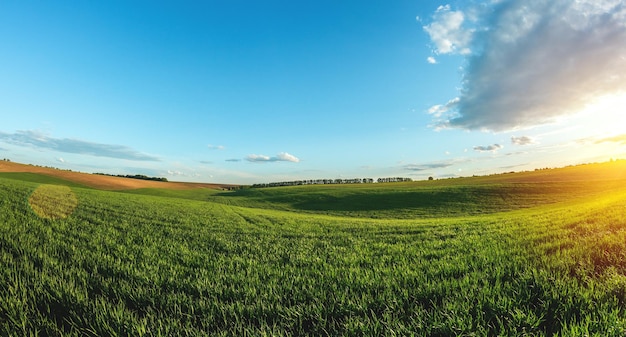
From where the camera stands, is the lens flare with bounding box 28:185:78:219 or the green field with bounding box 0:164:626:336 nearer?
the green field with bounding box 0:164:626:336

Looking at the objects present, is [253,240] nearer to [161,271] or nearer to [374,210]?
[161,271]

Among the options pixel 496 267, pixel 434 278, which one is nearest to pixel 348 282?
pixel 434 278

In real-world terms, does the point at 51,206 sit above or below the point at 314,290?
above

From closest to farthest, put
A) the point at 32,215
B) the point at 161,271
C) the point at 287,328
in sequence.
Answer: the point at 287,328 < the point at 161,271 < the point at 32,215

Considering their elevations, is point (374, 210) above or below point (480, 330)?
below

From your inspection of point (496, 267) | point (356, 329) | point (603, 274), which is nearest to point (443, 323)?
point (356, 329)

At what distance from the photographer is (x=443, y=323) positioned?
3.55 meters

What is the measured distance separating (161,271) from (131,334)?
3133 millimetres

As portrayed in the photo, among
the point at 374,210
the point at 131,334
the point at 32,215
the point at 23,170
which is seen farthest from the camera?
the point at 23,170

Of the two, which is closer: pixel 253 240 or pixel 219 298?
pixel 219 298

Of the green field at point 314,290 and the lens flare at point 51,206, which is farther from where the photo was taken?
the lens flare at point 51,206

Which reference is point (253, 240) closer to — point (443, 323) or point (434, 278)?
point (434, 278)

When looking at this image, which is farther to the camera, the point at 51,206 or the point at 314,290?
the point at 51,206

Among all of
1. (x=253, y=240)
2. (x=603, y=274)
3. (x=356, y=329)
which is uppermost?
(x=603, y=274)
